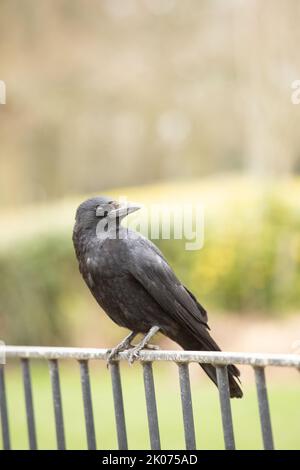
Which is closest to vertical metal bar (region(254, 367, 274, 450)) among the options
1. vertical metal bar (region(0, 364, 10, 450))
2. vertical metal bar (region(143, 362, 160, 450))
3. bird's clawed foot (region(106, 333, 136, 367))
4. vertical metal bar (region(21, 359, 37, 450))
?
vertical metal bar (region(143, 362, 160, 450))

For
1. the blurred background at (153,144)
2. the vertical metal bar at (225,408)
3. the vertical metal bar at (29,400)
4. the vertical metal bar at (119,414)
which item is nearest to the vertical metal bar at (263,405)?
the vertical metal bar at (225,408)

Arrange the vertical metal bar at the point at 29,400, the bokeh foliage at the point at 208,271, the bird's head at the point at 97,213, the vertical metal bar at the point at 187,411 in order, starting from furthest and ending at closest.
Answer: the bokeh foliage at the point at 208,271 → the bird's head at the point at 97,213 → the vertical metal bar at the point at 29,400 → the vertical metal bar at the point at 187,411

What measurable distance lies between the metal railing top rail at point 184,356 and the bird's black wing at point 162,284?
0.29 metres

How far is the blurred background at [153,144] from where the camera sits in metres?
8.44

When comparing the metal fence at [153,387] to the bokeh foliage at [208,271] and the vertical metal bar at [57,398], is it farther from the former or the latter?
the bokeh foliage at [208,271]

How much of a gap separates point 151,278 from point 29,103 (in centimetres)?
850

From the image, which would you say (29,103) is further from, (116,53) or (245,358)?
(245,358)

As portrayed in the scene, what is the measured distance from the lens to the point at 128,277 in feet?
11.0

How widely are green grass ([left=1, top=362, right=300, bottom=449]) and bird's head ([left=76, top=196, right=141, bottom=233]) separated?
7.68ft

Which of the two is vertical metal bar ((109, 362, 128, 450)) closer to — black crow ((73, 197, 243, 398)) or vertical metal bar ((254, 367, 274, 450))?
vertical metal bar ((254, 367, 274, 450))

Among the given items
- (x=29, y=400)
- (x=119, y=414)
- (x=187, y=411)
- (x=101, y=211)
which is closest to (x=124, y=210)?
(x=101, y=211)

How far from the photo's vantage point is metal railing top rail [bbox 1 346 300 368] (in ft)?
6.64

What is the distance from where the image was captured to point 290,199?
8.73 meters

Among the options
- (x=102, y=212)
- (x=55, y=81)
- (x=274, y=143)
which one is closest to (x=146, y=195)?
(x=274, y=143)
